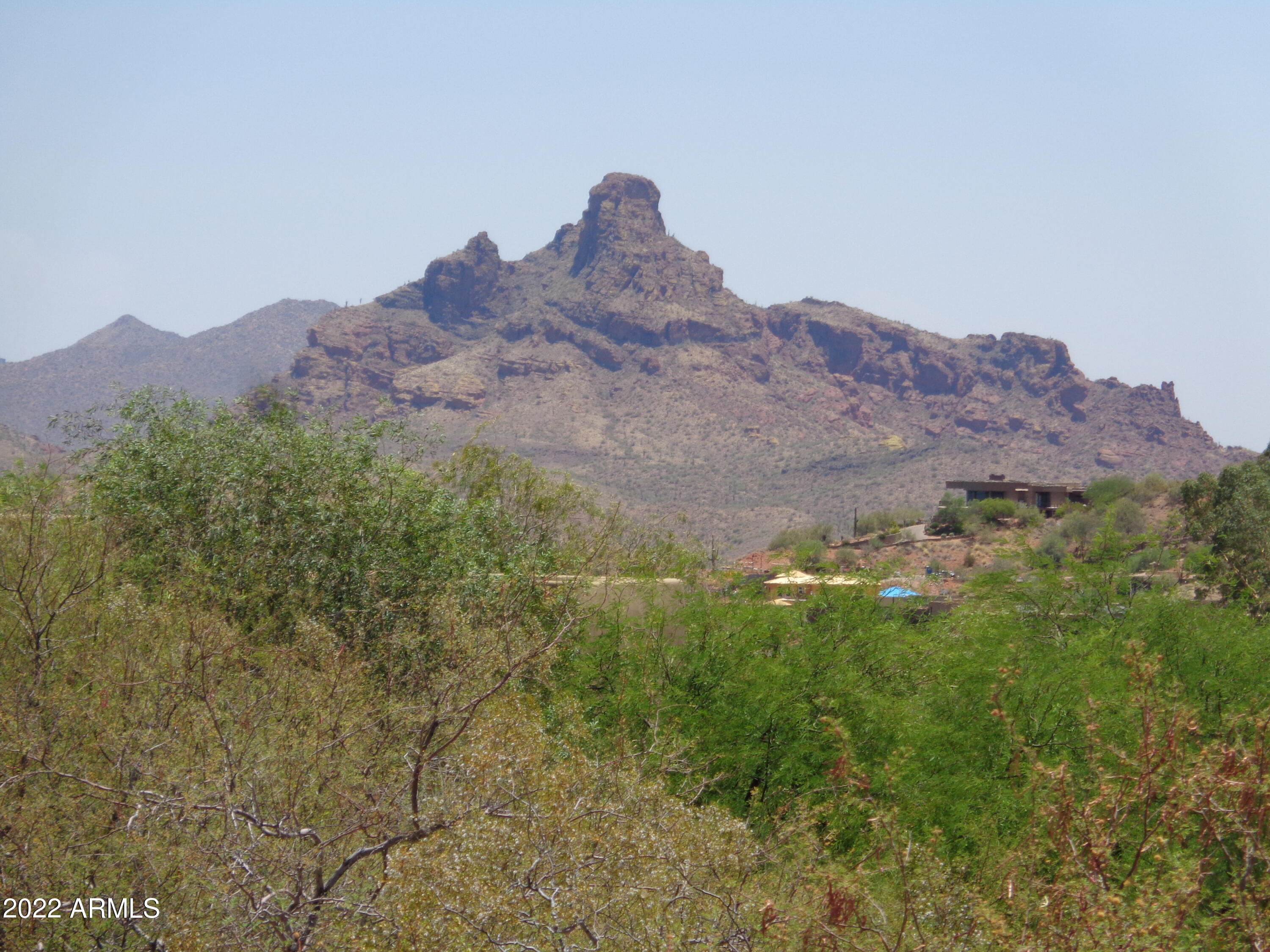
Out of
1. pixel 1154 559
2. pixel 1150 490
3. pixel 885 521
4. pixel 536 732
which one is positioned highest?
pixel 536 732

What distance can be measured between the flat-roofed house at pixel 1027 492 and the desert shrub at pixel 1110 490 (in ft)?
3.31

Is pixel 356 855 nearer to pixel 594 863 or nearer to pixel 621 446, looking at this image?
pixel 594 863

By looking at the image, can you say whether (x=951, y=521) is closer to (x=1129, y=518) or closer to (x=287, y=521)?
(x=1129, y=518)

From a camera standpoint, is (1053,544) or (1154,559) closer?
(1154,559)

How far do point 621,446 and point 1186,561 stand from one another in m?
116

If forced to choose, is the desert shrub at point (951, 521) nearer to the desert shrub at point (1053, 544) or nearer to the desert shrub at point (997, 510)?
the desert shrub at point (997, 510)

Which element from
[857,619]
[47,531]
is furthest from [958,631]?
[47,531]

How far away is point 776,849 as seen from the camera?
1015 centimetres

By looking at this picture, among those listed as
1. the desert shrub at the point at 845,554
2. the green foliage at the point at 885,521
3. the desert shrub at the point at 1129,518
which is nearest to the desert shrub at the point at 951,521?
the green foliage at the point at 885,521

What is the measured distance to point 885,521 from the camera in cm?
8606

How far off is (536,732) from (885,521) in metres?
78.9

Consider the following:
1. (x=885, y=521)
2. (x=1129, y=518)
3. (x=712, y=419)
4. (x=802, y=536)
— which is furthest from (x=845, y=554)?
(x=712, y=419)

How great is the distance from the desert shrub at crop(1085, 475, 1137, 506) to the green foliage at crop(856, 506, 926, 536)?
14.5 meters

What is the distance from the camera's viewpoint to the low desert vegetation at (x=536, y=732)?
7.10m
